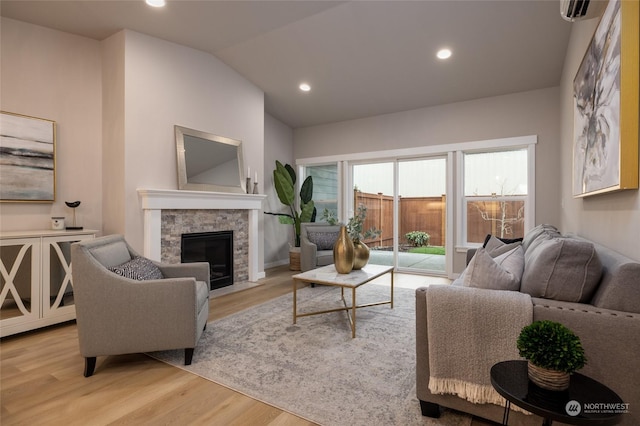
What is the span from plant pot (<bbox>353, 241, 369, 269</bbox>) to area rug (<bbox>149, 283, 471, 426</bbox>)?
52 centimetres

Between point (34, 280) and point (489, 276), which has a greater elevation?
point (489, 276)

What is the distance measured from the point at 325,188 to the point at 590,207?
4.43 meters

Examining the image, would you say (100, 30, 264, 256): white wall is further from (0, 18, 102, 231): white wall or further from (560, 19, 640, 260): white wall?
(560, 19, 640, 260): white wall

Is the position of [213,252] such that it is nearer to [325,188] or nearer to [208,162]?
[208,162]

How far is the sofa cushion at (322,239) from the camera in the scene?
198 inches

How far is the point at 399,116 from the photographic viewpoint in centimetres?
546

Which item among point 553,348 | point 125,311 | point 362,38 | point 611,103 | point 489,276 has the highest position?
point 362,38

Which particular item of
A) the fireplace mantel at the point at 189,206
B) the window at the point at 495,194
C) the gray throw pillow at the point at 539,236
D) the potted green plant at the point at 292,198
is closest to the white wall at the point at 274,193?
the potted green plant at the point at 292,198

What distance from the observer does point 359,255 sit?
133 inches

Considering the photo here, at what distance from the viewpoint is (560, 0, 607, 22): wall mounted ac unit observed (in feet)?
5.73

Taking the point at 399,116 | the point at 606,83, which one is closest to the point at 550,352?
the point at 606,83

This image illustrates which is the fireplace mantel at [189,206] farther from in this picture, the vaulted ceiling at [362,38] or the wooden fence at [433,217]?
the wooden fence at [433,217]

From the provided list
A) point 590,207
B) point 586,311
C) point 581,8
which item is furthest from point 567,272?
point 581,8

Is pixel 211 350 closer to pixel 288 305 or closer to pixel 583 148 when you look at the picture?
pixel 288 305
